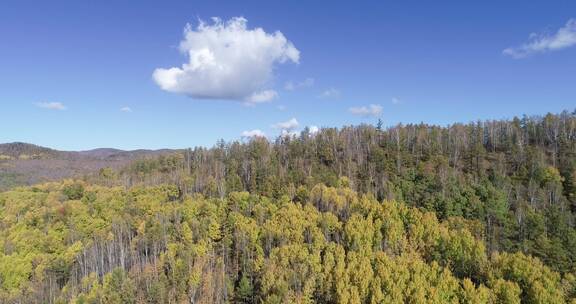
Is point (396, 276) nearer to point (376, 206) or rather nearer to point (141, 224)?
point (376, 206)

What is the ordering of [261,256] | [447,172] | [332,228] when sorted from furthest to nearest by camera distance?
[447,172]
[332,228]
[261,256]

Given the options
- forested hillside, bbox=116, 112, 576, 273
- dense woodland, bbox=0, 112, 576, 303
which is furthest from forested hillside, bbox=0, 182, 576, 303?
forested hillside, bbox=116, 112, 576, 273

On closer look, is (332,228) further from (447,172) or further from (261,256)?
(447,172)

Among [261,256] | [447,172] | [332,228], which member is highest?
[447,172]

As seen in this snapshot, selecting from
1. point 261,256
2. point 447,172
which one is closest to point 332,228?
point 261,256

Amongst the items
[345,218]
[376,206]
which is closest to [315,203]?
[345,218]

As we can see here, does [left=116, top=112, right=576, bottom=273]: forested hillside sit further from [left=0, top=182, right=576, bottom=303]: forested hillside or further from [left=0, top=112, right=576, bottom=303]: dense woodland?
[left=0, top=182, right=576, bottom=303]: forested hillside

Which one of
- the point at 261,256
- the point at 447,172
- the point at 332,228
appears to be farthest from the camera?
the point at 447,172

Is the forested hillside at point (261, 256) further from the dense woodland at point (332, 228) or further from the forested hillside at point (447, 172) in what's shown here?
the forested hillside at point (447, 172)

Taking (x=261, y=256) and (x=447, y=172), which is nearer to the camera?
(x=261, y=256)
